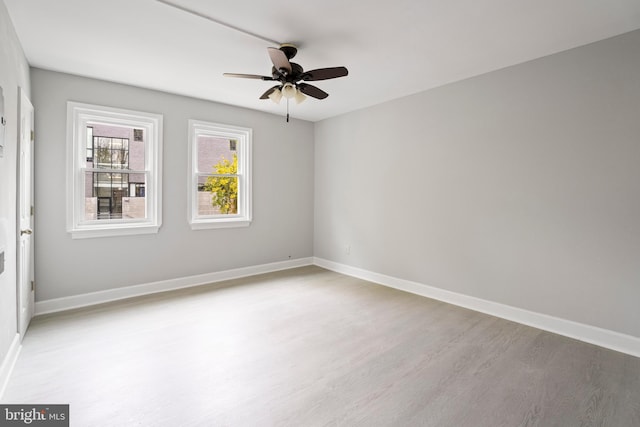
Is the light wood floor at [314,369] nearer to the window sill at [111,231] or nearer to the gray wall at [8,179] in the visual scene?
the gray wall at [8,179]

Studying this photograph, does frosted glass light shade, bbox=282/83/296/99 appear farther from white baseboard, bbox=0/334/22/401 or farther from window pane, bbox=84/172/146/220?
white baseboard, bbox=0/334/22/401

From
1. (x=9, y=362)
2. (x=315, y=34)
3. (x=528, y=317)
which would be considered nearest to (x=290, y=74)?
(x=315, y=34)

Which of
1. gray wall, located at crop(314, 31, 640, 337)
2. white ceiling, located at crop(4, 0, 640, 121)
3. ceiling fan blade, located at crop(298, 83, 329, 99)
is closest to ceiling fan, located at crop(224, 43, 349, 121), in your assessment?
ceiling fan blade, located at crop(298, 83, 329, 99)

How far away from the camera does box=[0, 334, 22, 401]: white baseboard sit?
79.2 inches

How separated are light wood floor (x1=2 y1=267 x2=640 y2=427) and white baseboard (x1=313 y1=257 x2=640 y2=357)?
0.11 m

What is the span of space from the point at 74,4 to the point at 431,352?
12.2 ft

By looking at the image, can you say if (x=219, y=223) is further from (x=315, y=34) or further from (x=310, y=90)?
(x=315, y=34)

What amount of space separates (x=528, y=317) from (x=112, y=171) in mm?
4869

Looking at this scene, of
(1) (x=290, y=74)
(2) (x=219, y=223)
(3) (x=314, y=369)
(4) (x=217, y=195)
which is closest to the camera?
(3) (x=314, y=369)

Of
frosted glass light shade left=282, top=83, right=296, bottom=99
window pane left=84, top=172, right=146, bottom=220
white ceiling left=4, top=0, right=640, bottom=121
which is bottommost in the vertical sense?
window pane left=84, top=172, right=146, bottom=220

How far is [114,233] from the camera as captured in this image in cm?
371

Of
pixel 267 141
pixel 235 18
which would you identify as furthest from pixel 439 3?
pixel 267 141

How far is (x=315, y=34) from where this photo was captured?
8.46ft

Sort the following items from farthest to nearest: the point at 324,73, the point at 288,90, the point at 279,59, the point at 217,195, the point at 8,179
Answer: the point at 217,195
the point at 288,90
the point at 324,73
the point at 279,59
the point at 8,179
